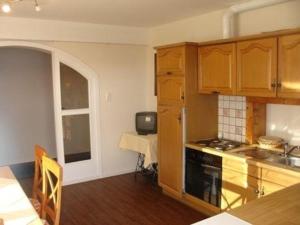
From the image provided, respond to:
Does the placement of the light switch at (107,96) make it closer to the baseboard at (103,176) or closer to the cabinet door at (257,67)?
the baseboard at (103,176)

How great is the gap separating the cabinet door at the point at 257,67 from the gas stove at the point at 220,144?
0.61m

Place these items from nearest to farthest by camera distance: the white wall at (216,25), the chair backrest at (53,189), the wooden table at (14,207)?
the wooden table at (14,207) < the chair backrest at (53,189) < the white wall at (216,25)

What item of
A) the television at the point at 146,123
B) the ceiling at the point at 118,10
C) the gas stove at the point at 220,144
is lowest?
the gas stove at the point at 220,144

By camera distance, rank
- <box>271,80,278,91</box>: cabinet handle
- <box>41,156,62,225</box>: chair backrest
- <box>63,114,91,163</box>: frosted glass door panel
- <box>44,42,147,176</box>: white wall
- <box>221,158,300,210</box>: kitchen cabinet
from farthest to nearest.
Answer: <box>44,42,147,176</box>: white wall
<box>63,114,91,163</box>: frosted glass door panel
<box>271,80,278,91</box>: cabinet handle
<box>221,158,300,210</box>: kitchen cabinet
<box>41,156,62,225</box>: chair backrest

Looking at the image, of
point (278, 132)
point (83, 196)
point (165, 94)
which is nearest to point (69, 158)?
point (83, 196)

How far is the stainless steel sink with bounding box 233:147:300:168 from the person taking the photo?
274 centimetres

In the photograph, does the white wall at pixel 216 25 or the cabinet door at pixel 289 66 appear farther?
the white wall at pixel 216 25

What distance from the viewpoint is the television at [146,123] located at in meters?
4.42

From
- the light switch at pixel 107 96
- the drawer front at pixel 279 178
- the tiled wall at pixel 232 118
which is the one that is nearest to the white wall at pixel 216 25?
the tiled wall at pixel 232 118

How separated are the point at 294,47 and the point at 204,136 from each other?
59.0 inches

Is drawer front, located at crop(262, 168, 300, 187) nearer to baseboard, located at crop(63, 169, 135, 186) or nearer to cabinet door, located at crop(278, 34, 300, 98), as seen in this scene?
cabinet door, located at crop(278, 34, 300, 98)

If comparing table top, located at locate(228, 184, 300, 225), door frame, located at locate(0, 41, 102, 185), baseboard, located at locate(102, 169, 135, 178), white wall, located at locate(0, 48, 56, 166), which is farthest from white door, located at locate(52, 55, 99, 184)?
table top, located at locate(228, 184, 300, 225)

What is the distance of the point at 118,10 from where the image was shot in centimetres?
351

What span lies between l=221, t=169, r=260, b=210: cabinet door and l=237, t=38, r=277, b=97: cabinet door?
805 millimetres
